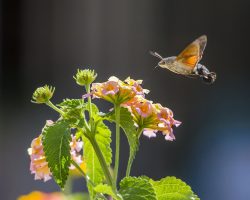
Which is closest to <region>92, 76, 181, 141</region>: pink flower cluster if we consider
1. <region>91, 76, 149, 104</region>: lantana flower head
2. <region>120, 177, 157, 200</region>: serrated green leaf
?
<region>91, 76, 149, 104</region>: lantana flower head

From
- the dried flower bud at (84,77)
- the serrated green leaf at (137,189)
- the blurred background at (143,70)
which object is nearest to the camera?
the serrated green leaf at (137,189)

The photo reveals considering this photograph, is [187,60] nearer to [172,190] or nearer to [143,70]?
Answer: [172,190]

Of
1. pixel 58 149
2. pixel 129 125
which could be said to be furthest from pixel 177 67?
pixel 58 149

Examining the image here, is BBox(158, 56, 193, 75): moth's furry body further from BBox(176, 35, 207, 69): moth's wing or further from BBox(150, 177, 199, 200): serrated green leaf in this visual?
BBox(150, 177, 199, 200): serrated green leaf

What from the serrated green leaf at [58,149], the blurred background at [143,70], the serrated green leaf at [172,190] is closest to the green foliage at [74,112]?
the serrated green leaf at [58,149]

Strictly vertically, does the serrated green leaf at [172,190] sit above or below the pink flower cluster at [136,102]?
below

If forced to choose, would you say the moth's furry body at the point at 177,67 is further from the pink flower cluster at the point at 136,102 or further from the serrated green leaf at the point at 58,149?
the serrated green leaf at the point at 58,149

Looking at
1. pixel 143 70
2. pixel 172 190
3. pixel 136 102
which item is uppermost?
pixel 136 102
